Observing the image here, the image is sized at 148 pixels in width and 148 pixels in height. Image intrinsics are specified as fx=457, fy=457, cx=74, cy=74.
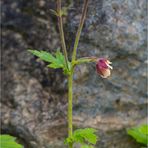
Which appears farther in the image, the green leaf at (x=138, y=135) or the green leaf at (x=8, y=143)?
the green leaf at (x=138, y=135)

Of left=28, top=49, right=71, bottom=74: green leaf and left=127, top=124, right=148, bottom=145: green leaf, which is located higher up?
left=28, top=49, right=71, bottom=74: green leaf

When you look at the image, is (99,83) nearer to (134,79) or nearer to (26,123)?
(134,79)

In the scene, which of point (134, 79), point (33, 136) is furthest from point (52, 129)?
point (134, 79)

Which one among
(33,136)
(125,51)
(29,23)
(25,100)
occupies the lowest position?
(33,136)

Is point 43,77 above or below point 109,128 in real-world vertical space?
above

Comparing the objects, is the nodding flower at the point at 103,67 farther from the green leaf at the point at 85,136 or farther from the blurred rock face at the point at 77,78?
the blurred rock face at the point at 77,78

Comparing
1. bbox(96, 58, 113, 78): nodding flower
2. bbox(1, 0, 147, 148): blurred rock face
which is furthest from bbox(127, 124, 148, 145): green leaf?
bbox(96, 58, 113, 78): nodding flower

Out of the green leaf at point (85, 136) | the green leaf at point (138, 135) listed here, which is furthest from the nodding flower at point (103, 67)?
the green leaf at point (138, 135)

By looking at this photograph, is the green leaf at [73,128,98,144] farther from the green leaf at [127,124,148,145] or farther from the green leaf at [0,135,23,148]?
the green leaf at [127,124,148,145]
